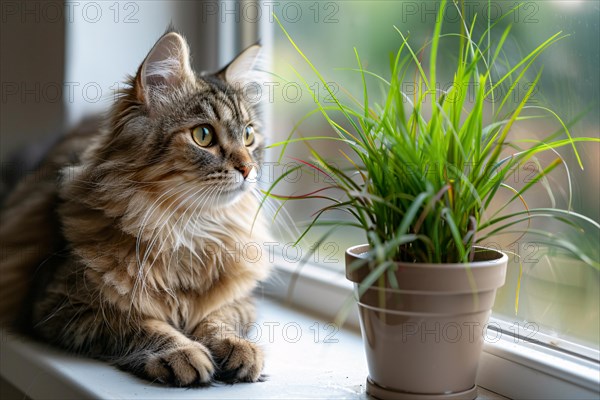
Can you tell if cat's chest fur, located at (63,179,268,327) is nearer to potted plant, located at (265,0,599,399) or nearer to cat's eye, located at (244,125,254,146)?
cat's eye, located at (244,125,254,146)

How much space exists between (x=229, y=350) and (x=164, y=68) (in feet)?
1.95

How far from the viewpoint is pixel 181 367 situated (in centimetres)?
117

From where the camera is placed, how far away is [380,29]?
1.61m

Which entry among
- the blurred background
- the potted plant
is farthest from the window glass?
the potted plant

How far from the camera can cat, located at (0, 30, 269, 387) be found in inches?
51.6

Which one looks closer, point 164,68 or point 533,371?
point 533,371

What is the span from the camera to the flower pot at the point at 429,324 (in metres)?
0.99

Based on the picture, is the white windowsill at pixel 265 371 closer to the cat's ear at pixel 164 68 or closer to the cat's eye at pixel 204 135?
the cat's eye at pixel 204 135

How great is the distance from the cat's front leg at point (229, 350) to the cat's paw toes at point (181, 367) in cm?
3

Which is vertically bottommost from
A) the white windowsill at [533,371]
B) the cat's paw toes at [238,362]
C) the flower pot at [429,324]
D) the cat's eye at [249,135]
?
the cat's paw toes at [238,362]

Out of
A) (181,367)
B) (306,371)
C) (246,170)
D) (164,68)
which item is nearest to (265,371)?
(306,371)

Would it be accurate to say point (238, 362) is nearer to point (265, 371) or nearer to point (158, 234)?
point (265, 371)

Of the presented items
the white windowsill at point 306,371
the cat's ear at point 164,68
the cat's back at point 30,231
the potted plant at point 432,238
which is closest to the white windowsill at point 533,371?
the white windowsill at point 306,371

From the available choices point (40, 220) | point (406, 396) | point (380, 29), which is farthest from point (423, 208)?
point (40, 220)
